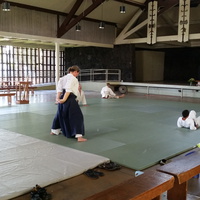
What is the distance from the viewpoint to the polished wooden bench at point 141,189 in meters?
1.56

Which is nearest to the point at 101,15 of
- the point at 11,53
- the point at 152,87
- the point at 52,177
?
the point at 152,87

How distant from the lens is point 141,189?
163cm

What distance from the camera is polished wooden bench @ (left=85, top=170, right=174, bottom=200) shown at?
156 centimetres

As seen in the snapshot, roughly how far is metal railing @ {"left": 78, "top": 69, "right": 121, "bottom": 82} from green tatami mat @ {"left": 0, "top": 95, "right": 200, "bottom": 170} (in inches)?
332

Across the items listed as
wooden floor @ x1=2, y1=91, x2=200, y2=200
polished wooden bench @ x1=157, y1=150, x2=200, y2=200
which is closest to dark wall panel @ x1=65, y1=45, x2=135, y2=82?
wooden floor @ x1=2, y1=91, x2=200, y2=200

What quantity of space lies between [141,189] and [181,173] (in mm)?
382

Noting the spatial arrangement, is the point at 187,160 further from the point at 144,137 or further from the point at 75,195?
the point at 144,137

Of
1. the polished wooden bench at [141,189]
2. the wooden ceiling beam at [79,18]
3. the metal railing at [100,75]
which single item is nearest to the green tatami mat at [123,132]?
the polished wooden bench at [141,189]

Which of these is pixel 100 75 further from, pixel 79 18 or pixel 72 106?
pixel 72 106

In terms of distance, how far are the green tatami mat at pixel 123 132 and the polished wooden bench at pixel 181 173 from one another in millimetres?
1735

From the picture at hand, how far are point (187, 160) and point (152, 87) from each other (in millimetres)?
13476

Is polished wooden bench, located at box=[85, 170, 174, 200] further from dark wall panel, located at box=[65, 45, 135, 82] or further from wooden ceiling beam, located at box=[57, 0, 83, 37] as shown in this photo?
dark wall panel, located at box=[65, 45, 135, 82]

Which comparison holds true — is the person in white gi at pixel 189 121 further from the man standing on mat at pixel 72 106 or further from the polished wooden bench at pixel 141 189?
the polished wooden bench at pixel 141 189

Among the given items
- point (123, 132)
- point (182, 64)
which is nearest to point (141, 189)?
point (123, 132)
